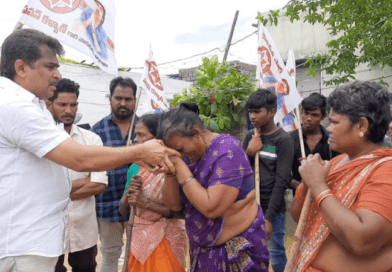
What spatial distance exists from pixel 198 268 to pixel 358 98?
4.56 ft

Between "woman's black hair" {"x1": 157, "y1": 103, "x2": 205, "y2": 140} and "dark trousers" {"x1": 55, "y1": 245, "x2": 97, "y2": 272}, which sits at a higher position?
"woman's black hair" {"x1": 157, "y1": 103, "x2": 205, "y2": 140}

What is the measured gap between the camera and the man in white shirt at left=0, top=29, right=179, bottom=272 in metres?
1.98

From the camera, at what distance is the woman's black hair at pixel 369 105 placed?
1.84 meters

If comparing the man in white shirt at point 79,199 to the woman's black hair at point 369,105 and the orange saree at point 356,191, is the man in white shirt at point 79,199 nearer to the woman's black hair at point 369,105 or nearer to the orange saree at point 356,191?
the orange saree at point 356,191

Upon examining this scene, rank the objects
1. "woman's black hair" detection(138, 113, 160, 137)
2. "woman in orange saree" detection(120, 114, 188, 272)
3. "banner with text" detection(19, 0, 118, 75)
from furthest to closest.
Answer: "woman's black hair" detection(138, 113, 160, 137)
"banner with text" detection(19, 0, 118, 75)
"woman in orange saree" detection(120, 114, 188, 272)

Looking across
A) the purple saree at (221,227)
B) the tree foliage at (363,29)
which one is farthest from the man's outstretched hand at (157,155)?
the tree foliage at (363,29)

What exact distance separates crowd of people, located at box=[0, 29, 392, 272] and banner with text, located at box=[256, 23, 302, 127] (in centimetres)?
182

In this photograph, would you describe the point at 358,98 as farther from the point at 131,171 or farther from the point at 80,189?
the point at 80,189

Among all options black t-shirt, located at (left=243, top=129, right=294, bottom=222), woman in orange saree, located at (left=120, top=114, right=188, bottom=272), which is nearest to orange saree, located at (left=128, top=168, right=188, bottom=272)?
woman in orange saree, located at (left=120, top=114, right=188, bottom=272)

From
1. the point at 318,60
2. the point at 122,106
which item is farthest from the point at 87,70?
the point at 122,106

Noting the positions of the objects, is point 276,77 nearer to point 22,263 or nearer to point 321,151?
point 321,151

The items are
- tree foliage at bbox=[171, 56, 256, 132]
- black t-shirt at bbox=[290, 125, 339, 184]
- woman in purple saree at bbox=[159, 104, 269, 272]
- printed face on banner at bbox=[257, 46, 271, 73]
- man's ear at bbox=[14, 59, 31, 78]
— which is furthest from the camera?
tree foliage at bbox=[171, 56, 256, 132]

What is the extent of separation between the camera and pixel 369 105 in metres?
1.84

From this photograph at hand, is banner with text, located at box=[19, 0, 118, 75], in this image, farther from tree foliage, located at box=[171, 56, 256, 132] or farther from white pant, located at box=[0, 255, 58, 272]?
tree foliage, located at box=[171, 56, 256, 132]
